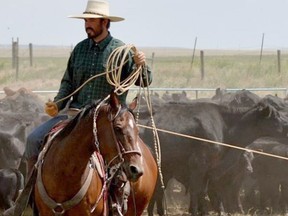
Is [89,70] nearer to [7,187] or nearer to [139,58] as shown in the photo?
[139,58]

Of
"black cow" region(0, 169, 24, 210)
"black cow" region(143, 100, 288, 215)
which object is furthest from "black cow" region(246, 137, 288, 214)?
"black cow" region(0, 169, 24, 210)

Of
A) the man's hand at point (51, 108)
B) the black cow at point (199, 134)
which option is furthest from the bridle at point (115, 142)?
the black cow at point (199, 134)

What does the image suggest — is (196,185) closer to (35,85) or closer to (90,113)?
(90,113)

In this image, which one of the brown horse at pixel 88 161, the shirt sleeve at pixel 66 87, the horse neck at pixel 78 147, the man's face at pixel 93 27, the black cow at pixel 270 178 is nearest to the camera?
the brown horse at pixel 88 161

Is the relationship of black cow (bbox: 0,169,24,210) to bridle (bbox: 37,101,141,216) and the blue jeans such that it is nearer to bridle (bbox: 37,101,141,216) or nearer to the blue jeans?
the blue jeans

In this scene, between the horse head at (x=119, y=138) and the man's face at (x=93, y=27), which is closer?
the horse head at (x=119, y=138)

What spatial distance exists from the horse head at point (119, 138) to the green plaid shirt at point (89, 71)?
89 centimetres

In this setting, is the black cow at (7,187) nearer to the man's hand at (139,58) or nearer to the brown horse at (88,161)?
the brown horse at (88,161)

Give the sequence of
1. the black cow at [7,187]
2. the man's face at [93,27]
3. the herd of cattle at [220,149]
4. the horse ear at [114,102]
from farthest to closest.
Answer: the herd of cattle at [220,149] < the black cow at [7,187] < the man's face at [93,27] < the horse ear at [114,102]

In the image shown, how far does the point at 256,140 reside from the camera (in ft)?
55.1

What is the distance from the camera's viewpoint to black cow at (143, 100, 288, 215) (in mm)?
15680

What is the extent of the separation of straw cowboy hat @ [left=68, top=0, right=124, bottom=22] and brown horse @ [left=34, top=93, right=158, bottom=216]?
941 millimetres

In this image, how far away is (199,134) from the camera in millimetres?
15883

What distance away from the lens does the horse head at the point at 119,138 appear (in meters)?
7.37
